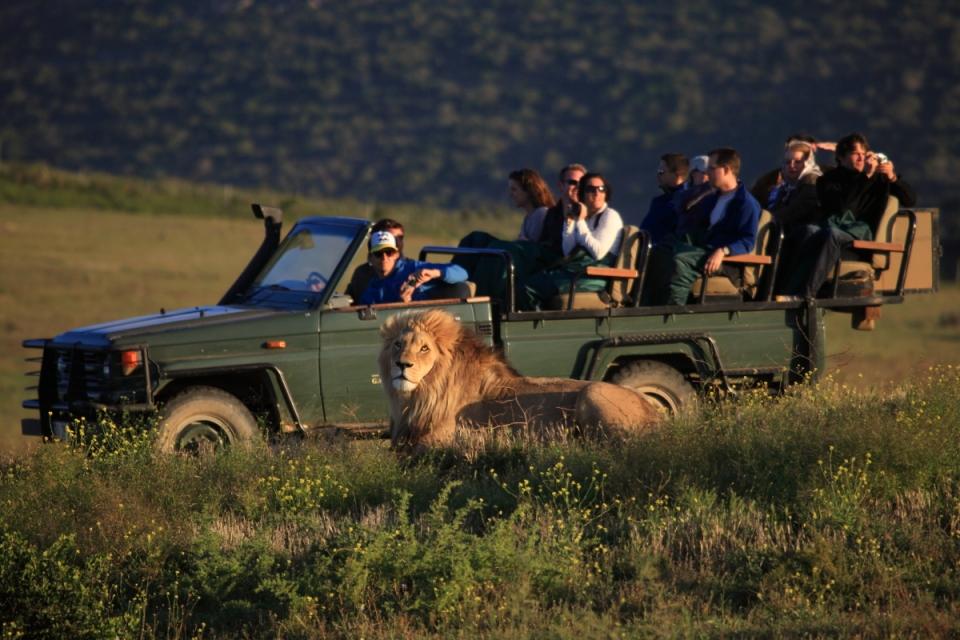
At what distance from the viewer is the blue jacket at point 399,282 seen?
10.5 m

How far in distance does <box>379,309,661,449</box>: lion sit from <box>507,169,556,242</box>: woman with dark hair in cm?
266

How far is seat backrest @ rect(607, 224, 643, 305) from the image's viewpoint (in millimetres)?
10850

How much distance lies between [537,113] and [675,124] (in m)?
9.27

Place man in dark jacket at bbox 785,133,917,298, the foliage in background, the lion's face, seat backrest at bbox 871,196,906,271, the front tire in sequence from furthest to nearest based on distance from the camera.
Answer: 1. seat backrest at bbox 871,196,906,271
2. man in dark jacket at bbox 785,133,917,298
3. the front tire
4. the lion's face
5. the foliage in background

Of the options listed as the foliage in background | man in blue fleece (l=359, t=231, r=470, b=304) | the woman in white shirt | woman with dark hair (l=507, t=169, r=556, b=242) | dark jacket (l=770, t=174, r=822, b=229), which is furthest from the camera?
woman with dark hair (l=507, t=169, r=556, b=242)

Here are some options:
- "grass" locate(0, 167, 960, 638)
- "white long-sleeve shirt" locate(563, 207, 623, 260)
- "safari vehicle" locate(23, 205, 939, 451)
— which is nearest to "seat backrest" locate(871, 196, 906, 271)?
"safari vehicle" locate(23, 205, 939, 451)

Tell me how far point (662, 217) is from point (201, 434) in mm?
4122

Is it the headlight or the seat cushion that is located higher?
the seat cushion

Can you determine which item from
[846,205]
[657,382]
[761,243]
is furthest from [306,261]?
[846,205]

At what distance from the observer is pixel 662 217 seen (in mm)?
12047

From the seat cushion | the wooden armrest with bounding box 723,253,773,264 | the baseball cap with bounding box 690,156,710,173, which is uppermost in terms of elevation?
the baseball cap with bounding box 690,156,710,173

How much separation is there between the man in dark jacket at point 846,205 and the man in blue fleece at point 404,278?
2493 millimetres

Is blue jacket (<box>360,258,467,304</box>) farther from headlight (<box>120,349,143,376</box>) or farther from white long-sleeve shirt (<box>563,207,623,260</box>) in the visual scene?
headlight (<box>120,349,143,376</box>)

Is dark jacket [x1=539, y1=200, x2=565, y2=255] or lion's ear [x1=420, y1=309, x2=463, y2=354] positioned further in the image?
dark jacket [x1=539, y1=200, x2=565, y2=255]
